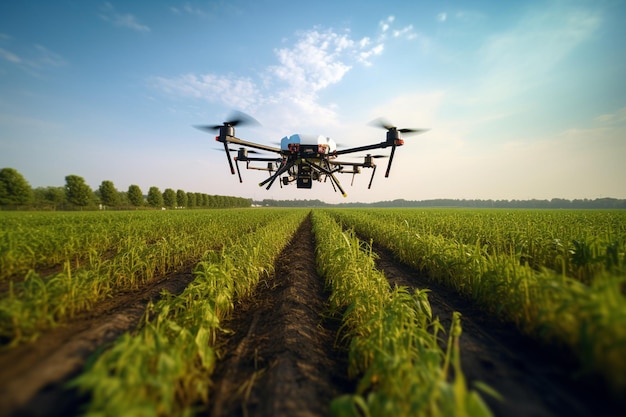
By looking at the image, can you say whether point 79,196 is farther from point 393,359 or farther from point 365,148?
point 393,359

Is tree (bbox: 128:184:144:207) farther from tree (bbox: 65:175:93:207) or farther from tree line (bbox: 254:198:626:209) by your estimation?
tree line (bbox: 254:198:626:209)

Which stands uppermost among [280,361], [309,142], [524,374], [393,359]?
[309,142]

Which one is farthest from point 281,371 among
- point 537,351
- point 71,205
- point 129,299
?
point 71,205

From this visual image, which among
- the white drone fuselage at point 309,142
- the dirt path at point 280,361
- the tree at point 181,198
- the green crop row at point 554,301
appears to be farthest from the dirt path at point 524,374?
the tree at point 181,198

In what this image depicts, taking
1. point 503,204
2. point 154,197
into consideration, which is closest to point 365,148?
point 154,197

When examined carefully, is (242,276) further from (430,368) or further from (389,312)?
(430,368)

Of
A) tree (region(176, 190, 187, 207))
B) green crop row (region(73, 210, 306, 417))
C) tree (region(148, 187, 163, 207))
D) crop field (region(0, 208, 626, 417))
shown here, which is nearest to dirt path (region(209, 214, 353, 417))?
crop field (region(0, 208, 626, 417))
